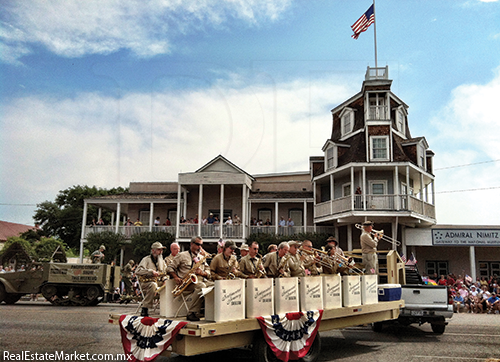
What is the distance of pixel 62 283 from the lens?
18.3 metres

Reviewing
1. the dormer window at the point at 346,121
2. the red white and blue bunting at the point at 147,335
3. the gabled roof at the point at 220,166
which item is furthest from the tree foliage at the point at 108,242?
the red white and blue bunting at the point at 147,335

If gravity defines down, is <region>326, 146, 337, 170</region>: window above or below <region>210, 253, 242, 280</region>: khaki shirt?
above

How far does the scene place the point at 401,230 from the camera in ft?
90.3

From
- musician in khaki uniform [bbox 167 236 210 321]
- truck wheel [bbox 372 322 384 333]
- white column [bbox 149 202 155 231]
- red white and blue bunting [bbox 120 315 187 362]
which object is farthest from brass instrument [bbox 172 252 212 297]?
white column [bbox 149 202 155 231]

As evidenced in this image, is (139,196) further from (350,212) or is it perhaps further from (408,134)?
(408,134)

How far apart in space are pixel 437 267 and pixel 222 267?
25780 millimetres

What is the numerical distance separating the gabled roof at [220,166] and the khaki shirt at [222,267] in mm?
24775

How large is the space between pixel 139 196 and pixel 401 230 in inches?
761

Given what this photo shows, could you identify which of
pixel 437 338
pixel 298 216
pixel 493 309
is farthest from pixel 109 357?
pixel 298 216

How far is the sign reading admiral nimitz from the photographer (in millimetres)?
26250

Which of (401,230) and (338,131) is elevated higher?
(338,131)

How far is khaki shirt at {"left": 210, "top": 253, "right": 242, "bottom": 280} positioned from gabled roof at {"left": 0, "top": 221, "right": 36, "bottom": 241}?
61013mm

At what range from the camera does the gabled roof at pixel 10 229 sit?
6134 cm

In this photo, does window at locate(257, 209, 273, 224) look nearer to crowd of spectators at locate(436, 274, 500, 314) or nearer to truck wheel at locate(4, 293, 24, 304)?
crowd of spectators at locate(436, 274, 500, 314)
